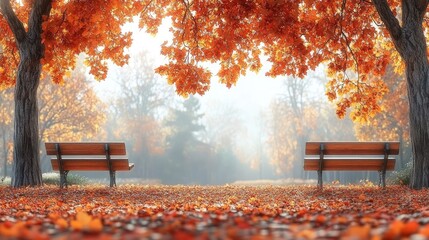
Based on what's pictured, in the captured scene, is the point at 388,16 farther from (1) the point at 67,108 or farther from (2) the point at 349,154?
(1) the point at 67,108

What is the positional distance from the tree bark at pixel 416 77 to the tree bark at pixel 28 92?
783cm

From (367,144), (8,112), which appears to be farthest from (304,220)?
(8,112)

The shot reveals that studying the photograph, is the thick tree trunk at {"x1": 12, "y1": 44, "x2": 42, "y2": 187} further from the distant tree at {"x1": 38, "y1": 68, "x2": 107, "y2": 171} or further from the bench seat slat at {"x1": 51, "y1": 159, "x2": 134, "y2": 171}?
the distant tree at {"x1": 38, "y1": 68, "x2": 107, "y2": 171}

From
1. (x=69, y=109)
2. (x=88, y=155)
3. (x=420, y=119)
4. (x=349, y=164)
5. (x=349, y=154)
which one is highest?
(x=69, y=109)

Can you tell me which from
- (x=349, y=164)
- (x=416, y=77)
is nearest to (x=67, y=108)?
(x=349, y=164)

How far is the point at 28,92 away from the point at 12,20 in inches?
68.8

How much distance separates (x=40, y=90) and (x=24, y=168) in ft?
54.7

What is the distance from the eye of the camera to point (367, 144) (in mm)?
10164

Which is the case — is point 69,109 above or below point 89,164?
above

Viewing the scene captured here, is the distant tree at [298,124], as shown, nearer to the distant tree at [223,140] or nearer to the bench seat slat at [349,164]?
the distant tree at [223,140]

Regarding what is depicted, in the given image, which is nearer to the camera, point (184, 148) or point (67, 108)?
point (67, 108)

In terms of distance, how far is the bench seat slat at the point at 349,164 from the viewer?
34.2ft

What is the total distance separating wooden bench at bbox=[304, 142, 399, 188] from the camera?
10.2 m

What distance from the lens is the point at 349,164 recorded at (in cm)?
1050
